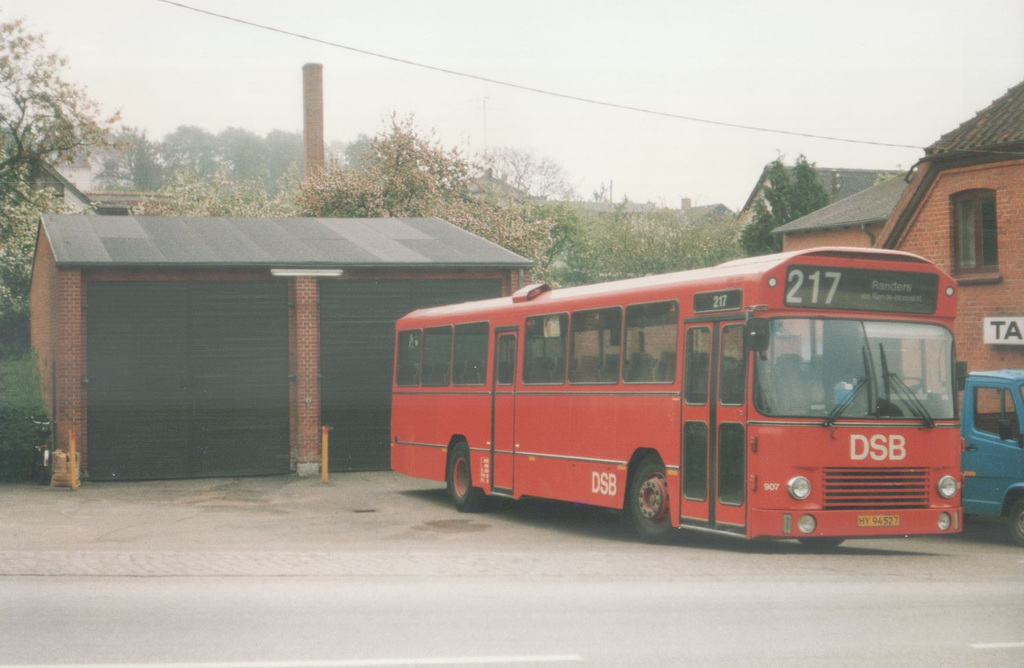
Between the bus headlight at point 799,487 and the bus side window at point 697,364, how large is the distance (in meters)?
→ 1.42

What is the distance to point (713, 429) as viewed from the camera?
12.8 m

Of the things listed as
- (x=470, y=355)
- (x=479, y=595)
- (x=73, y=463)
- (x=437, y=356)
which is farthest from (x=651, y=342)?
(x=73, y=463)

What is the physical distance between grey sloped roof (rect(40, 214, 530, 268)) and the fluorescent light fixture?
5.1 inches

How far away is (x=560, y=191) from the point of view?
272 feet

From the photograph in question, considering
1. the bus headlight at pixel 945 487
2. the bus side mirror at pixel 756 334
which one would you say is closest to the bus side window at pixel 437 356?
the bus side mirror at pixel 756 334

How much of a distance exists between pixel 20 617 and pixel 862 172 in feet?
243

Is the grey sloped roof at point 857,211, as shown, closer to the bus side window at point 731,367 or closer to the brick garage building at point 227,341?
the brick garage building at point 227,341

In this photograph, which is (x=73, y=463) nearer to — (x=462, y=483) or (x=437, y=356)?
(x=437, y=356)

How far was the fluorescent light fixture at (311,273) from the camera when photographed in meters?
24.9

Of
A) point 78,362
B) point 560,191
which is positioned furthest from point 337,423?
point 560,191

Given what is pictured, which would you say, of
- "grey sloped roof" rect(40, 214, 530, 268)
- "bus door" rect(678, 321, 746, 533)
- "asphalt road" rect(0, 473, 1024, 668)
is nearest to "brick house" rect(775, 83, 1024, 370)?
"asphalt road" rect(0, 473, 1024, 668)

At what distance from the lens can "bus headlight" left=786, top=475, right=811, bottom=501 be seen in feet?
39.1

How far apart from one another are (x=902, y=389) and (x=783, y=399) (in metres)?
1.29

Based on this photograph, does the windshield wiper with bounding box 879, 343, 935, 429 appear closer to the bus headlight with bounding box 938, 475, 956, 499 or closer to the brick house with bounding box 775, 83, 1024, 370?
the bus headlight with bounding box 938, 475, 956, 499
